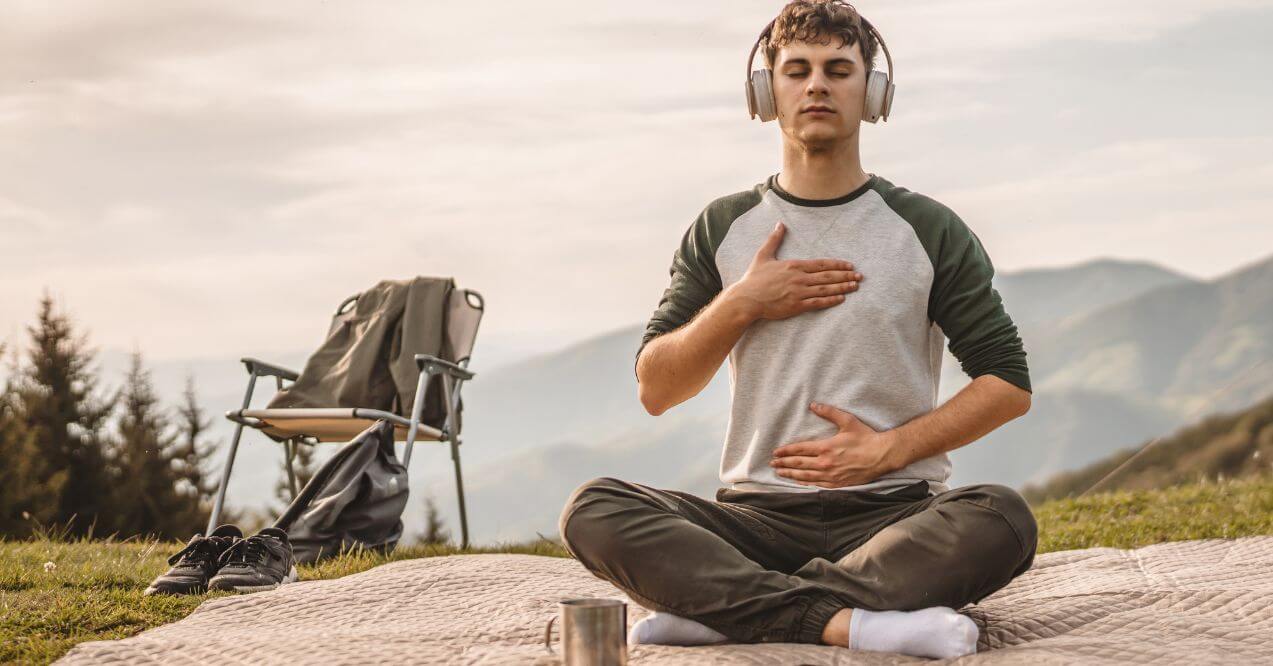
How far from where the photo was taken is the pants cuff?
7.73 ft

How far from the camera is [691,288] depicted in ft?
9.61

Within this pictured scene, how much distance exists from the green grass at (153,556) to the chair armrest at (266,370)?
0.90 metres

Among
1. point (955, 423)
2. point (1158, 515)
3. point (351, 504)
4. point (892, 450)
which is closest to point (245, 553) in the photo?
point (351, 504)

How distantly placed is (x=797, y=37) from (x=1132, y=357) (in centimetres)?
5529

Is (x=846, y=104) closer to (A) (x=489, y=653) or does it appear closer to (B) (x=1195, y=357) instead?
(A) (x=489, y=653)

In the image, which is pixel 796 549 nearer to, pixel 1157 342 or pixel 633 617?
pixel 633 617

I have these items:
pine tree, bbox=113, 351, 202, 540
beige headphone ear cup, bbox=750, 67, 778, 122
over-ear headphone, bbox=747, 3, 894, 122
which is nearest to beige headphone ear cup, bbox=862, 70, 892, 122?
over-ear headphone, bbox=747, 3, 894, 122

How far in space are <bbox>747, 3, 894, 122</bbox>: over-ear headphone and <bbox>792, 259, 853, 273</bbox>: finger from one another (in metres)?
0.39

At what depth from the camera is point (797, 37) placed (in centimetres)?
282

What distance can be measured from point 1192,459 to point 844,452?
5963mm

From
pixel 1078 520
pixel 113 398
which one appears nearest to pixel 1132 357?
pixel 113 398

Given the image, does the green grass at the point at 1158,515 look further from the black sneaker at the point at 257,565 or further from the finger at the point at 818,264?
the black sneaker at the point at 257,565

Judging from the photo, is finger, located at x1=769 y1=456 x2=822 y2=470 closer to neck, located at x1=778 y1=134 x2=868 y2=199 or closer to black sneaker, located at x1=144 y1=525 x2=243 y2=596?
neck, located at x1=778 y1=134 x2=868 y2=199

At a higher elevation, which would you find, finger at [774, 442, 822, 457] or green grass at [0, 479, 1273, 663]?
finger at [774, 442, 822, 457]
